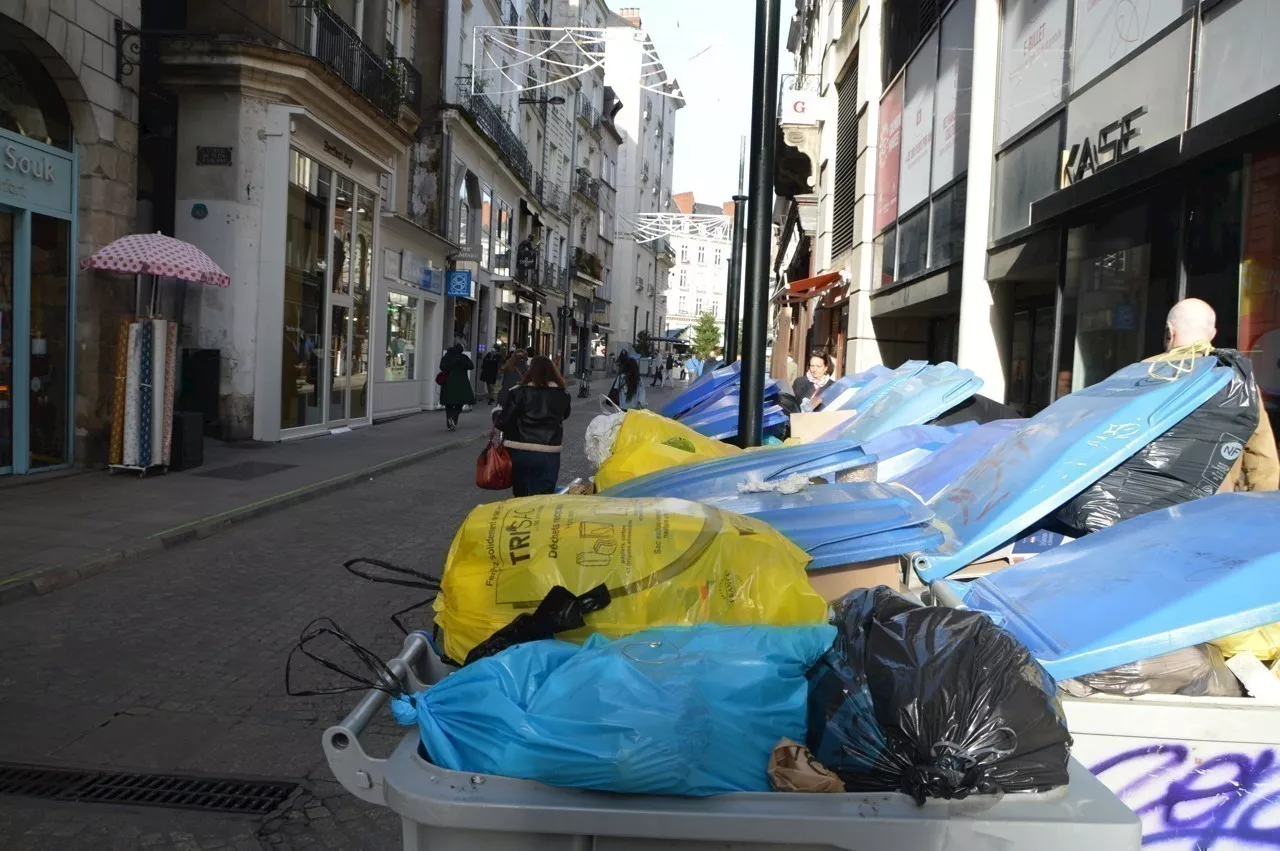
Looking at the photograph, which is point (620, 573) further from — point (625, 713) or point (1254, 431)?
point (1254, 431)

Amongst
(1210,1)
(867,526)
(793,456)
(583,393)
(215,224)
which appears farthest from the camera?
(583,393)

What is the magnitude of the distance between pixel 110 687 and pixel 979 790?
4.40 metres

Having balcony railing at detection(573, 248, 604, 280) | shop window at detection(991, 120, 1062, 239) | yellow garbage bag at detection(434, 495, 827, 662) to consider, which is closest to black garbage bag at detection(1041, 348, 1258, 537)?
yellow garbage bag at detection(434, 495, 827, 662)

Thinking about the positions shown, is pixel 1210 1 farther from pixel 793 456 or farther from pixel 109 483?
pixel 109 483

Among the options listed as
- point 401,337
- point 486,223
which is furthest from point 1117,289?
point 486,223

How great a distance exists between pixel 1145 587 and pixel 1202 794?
52cm

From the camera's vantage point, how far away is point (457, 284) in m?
25.7

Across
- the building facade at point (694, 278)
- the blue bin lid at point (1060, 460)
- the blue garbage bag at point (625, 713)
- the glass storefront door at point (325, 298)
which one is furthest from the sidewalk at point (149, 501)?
the building facade at point (694, 278)

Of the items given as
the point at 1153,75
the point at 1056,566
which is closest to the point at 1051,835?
the point at 1056,566

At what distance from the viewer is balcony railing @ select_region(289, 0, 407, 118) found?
1589 cm

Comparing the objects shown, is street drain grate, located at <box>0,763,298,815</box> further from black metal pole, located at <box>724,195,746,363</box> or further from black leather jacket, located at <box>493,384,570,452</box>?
black metal pole, located at <box>724,195,746,363</box>

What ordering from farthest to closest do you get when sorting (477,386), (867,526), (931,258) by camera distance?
(477,386) → (931,258) → (867,526)

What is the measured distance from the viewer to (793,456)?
4637 mm

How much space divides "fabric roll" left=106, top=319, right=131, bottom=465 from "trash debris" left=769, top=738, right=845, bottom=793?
35.2ft
